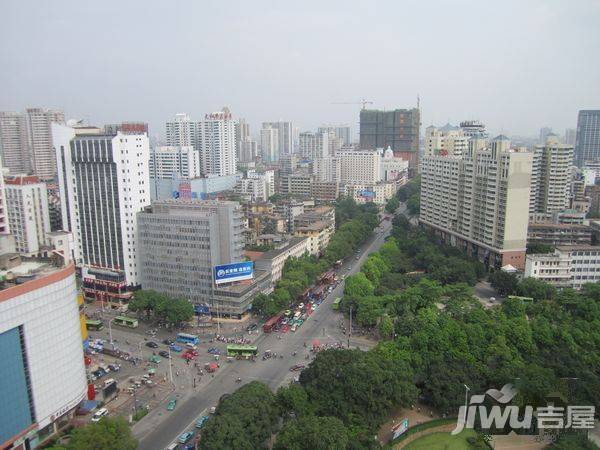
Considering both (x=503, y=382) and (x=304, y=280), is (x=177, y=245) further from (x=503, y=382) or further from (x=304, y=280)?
(x=503, y=382)

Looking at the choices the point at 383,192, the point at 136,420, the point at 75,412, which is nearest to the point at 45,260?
the point at 75,412

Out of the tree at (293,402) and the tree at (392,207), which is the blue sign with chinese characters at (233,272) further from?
the tree at (392,207)

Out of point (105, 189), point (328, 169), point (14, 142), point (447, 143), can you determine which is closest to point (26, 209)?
point (105, 189)

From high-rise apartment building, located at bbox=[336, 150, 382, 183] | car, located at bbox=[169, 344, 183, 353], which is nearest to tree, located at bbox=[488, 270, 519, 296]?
car, located at bbox=[169, 344, 183, 353]

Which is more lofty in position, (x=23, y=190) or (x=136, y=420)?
(x=23, y=190)

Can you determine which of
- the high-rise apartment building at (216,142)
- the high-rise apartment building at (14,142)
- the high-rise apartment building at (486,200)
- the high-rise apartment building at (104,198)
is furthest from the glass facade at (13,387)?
the high-rise apartment building at (14,142)

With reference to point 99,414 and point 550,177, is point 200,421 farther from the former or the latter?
point 550,177
